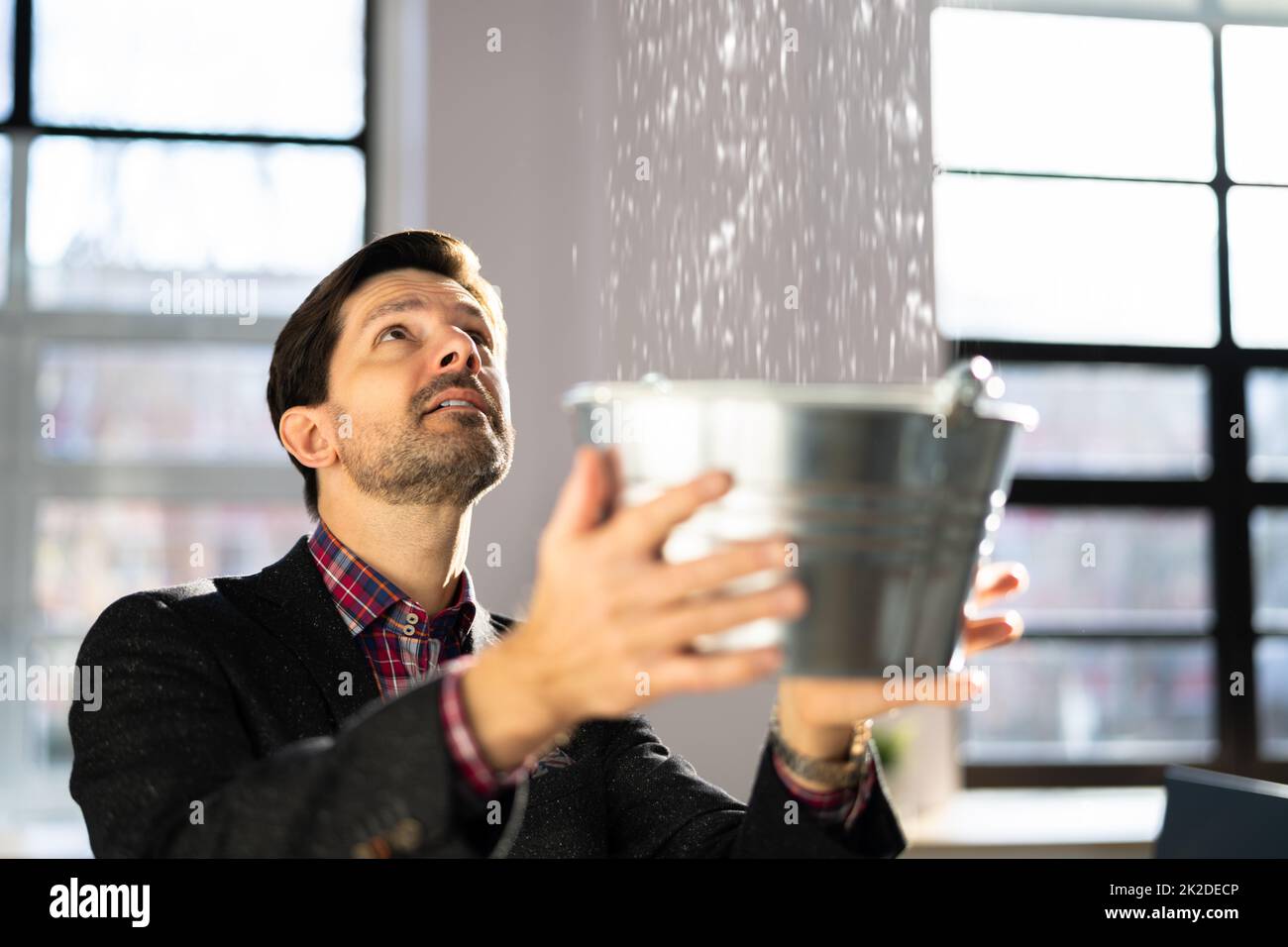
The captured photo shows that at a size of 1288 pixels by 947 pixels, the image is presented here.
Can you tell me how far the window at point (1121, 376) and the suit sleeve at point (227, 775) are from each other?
2.12m

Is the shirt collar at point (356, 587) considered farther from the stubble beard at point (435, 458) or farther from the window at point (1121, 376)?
the window at point (1121, 376)

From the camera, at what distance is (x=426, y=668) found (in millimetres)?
1041

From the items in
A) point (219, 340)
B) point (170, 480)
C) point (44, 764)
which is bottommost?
point (44, 764)

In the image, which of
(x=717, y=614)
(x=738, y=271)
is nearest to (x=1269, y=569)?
(x=738, y=271)

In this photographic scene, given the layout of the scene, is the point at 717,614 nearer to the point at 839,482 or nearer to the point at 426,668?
the point at 839,482

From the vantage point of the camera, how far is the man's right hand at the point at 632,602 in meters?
0.42

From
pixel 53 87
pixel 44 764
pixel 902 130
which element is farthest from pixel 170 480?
pixel 902 130

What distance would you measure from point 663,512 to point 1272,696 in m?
2.79

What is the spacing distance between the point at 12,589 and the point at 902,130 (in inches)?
79.2

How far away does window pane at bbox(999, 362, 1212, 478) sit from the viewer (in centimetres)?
273

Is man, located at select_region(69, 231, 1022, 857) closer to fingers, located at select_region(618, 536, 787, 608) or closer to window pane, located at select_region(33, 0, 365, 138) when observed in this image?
fingers, located at select_region(618, 536, 787, 608)

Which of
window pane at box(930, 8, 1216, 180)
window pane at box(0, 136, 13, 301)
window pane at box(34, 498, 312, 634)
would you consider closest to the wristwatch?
window pane at box(34, 498, 312, 634)

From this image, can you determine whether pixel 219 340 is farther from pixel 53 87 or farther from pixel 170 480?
pixel 53 87

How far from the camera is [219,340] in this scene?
263cm
